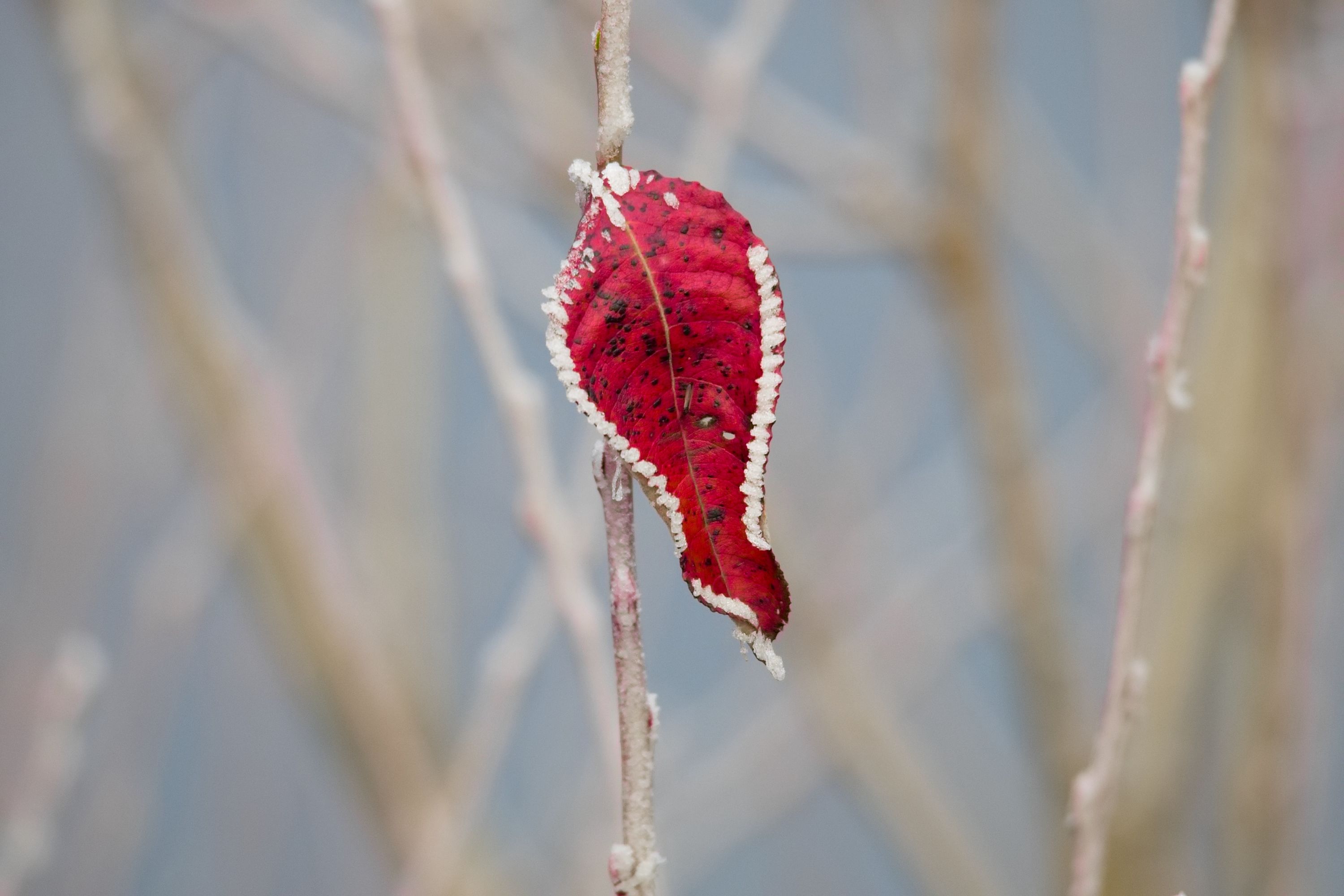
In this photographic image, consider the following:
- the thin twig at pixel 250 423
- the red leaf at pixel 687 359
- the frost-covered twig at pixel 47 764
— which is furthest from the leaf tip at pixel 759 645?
the thin twig at pixel 250 423

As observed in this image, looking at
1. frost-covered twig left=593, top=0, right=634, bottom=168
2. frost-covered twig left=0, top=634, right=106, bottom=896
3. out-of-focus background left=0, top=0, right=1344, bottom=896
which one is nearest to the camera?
frost-covered twig left=593, top=0, right=634, bottom=168

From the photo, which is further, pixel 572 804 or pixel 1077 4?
pixel 1077 4

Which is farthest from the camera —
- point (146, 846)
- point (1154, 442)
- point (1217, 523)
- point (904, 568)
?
point (146, 846)

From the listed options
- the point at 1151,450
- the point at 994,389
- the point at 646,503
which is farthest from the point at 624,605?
the point at 994,389

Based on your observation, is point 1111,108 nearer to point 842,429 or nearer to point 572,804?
point 842,429

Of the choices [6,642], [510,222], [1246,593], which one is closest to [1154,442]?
[1246,593]

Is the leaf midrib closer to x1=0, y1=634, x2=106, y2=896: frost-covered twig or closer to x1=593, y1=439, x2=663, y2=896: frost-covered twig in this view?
x1=593, y1=439, x2=663, y2=896: frost-covered twig

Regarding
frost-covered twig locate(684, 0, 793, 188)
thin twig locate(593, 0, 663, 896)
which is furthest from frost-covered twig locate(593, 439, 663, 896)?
frost-covered twig locate(684, 0, 793, 188)
